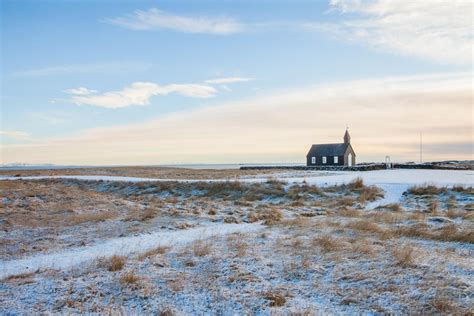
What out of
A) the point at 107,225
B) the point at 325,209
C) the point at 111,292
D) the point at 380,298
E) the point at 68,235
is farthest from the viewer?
the point at 325,209

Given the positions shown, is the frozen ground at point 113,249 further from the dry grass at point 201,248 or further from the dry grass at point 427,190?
the dry grass at point 427,190

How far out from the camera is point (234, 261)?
28.0ft

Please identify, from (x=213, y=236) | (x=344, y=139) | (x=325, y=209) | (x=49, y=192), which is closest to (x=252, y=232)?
(x=213, y=236)

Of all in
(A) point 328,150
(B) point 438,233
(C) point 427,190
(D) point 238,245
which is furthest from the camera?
(A) point 328,150

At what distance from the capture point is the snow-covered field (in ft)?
20.5

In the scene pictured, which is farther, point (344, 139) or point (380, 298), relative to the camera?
point (344, 139)

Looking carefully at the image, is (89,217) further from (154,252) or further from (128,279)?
(128,279)

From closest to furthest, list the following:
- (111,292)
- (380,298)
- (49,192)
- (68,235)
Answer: (380,298), (111,292), (68,235), (49,192)

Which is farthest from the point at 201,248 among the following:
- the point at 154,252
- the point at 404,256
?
the point at 404,256

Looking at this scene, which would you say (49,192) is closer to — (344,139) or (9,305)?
(9,305)

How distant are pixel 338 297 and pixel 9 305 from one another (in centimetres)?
596

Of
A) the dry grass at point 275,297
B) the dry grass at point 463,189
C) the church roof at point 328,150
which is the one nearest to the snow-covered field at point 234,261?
the dry grass at point 275,297

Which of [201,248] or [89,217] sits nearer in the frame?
[201,248]

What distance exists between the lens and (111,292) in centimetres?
687
